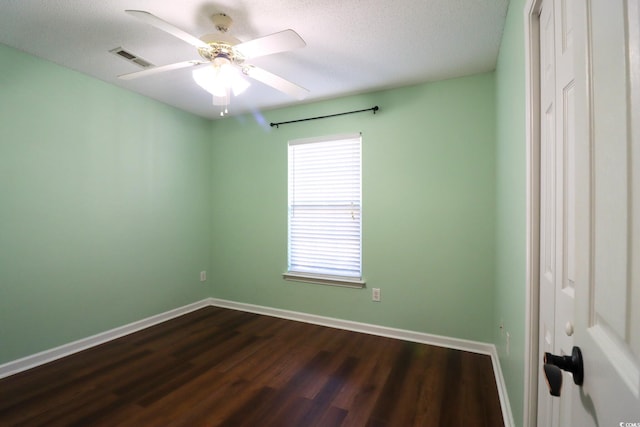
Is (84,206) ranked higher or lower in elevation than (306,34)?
lower

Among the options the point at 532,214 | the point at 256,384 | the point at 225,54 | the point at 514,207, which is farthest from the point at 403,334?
the point at 225,54

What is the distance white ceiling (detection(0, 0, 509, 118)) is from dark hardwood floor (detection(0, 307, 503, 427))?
8.11 feet

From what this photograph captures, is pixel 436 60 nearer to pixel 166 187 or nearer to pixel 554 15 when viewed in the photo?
pixel 554 15

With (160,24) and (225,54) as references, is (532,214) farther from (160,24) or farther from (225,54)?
(160,24)

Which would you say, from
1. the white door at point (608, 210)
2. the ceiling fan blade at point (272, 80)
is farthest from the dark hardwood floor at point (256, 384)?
the ceiling fan blade at point (272, 80)

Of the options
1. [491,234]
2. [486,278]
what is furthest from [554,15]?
[486,278]

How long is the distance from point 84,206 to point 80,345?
124 cm

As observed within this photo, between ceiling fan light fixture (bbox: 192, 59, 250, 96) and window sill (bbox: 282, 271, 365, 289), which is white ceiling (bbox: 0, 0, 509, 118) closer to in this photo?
ceiling fan light fixture (bbox: 192, 59, 250, 96)

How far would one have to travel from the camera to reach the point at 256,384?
75.8 inches

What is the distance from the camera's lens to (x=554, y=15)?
920 mm

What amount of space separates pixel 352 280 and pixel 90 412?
7.17 ft

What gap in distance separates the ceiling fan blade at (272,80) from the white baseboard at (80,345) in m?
2.72

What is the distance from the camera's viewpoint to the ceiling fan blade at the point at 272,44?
140cm

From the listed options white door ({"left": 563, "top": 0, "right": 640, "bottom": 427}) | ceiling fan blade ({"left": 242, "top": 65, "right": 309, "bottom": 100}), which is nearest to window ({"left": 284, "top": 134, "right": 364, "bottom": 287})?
ceiling fan blade ({"left": 242, "top": 65, "right": 309, "bottom": 100})
